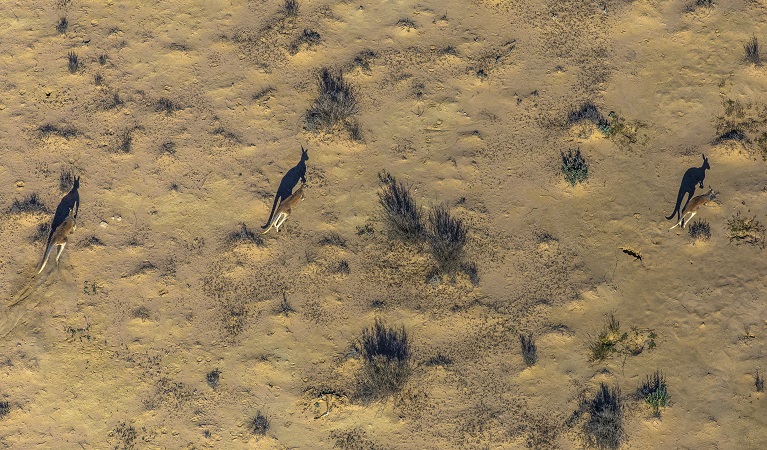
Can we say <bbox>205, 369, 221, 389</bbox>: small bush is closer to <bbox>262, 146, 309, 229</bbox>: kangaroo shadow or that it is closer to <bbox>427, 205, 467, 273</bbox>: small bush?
<bbox>262, 146, 309, 229</bbox>: kangaroo shadow

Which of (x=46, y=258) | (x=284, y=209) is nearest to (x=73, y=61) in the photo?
(x=46, y=258)

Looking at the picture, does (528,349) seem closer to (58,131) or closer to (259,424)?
(259,424)

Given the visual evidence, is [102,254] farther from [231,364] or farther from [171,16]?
[171,16]

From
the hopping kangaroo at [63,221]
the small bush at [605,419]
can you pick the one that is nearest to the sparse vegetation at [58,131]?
the hopping kangaroo at [63,221]

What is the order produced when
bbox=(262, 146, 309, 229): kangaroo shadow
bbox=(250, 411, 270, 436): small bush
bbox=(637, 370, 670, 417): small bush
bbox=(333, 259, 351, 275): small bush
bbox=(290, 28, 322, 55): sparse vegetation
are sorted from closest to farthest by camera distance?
bbox=(637, 370, 670, 417): small bush, bbox=(250, 411, 270, 436): small bush, bbox=(333, 259, 351, 275): small bush, bbox=(262, 146, 309, 229): kangaroo shadow, bbox=(290, 28, 322, 55): sparse vegetation

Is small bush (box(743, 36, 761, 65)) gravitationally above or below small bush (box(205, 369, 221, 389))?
above

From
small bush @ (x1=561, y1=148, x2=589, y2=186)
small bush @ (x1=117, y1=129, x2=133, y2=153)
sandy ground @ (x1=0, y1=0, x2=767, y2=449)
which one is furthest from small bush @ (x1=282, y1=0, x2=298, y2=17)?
small bush @ (x1=561, y1=148, x2=589, y2=186)
